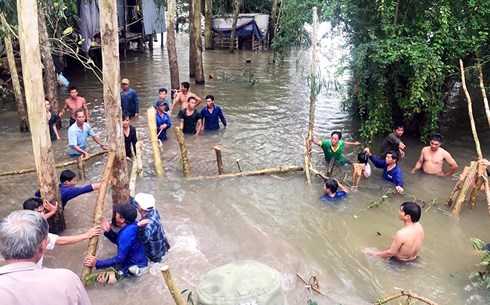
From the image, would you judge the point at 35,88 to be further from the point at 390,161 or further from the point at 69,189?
the point at 390,161

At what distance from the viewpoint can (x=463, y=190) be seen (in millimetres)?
6988

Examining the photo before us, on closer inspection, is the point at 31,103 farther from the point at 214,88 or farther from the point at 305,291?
→ the point at 214,88

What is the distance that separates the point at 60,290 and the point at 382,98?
8476 millimetres

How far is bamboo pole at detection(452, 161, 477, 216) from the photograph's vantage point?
684 centimetres

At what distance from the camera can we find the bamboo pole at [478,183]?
6.92m

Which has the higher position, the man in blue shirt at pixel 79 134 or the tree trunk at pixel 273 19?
the tree trunk at pixel 273 19

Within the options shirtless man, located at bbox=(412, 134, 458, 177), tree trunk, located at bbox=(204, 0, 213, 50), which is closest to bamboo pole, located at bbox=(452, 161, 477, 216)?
shirtless man, located at bbox=(412, 134, 458, 177)

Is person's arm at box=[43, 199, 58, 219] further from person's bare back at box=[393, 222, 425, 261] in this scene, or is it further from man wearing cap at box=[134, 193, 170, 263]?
person's bare back at box=[393, 222, 425, 261]

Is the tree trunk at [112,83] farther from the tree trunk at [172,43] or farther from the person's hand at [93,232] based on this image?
the tree trunk at [172,43]

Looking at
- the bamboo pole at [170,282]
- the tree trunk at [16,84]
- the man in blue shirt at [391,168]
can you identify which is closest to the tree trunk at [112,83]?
the bamboo pole at [170,282]

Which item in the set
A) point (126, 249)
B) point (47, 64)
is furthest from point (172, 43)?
point (126, 249)

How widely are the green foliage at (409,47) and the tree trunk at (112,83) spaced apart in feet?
17.4

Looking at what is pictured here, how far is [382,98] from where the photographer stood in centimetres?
967

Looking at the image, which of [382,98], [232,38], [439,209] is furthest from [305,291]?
[232,38]
